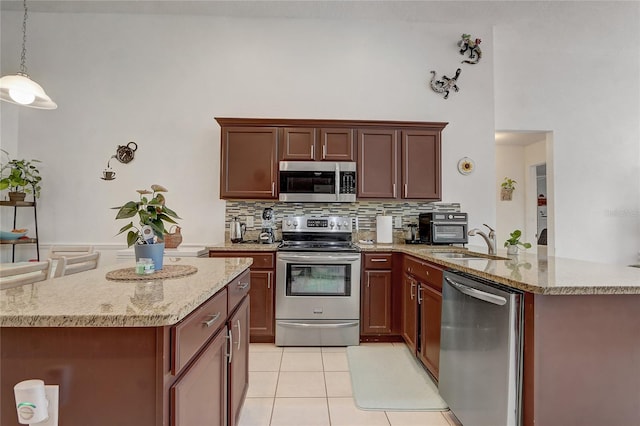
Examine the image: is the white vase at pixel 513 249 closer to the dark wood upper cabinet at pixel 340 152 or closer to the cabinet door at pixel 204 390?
the dark wood upper cabinet at pixel 340 152

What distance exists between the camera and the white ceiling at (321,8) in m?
3.36

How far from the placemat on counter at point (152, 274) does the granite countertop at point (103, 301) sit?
4 centimetres

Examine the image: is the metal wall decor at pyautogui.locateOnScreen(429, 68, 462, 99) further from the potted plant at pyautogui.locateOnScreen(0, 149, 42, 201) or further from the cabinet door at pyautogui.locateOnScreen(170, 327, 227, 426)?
the potted plant at pyautogui.locateOnScreen(0, 149, 42, 201)

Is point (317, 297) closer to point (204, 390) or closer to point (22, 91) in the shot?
point (204, 390)

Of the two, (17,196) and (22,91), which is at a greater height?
(22,91)

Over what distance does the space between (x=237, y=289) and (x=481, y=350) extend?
1.22m

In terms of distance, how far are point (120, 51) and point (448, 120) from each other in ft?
12.7

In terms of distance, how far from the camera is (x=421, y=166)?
332cm

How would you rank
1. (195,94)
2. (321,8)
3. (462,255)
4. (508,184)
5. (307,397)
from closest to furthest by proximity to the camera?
(307,397)
(462,255)
(321,8)
(195,94)
(508,184)

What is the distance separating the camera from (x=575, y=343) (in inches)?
47.9

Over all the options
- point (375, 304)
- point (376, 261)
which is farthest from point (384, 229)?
point (375, 304)

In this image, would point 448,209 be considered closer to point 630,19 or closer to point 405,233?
point 405,233

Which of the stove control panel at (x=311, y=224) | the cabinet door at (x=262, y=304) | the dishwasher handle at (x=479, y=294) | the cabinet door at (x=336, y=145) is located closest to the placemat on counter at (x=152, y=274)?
the dishwasher handle at (x=479, y=294)

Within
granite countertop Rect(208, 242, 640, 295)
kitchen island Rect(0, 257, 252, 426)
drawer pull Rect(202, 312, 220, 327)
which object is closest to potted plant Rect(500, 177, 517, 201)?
granite countertop Rect(208, 242, 640, 295)
